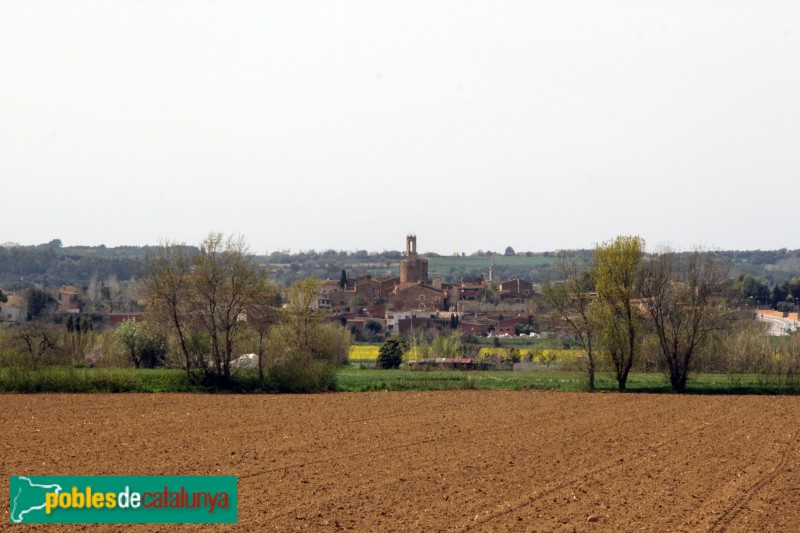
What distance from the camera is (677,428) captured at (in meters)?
26.9

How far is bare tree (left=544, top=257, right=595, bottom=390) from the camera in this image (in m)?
40.7

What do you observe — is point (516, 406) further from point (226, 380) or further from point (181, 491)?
point (181, 491)

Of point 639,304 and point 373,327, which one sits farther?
point 373,327

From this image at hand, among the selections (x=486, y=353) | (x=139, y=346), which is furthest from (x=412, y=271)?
(x=139, y=346)

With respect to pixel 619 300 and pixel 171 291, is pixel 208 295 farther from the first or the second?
pixel 619 300

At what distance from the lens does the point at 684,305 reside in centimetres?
4088

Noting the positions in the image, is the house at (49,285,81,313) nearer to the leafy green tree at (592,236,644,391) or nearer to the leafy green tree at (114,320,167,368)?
the leafy green tree at (114,320,167,368)

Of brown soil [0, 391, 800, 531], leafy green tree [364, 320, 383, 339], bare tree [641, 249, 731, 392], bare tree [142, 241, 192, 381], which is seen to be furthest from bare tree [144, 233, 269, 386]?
leafy green tree [364, 320, 383, 339]

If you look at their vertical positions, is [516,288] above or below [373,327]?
above

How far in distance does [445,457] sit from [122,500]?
7749 mm

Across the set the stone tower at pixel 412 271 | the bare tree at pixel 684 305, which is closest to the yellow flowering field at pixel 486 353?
the bare tree at pixel 684 305

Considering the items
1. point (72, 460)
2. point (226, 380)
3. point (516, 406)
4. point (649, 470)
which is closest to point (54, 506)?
point (72, 460)

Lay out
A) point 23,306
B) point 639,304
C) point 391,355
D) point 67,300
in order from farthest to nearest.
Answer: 1. point 67,300
2. point 23,306
3. point 391,355
4. point 639,304

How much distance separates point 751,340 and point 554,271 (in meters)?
15.3
